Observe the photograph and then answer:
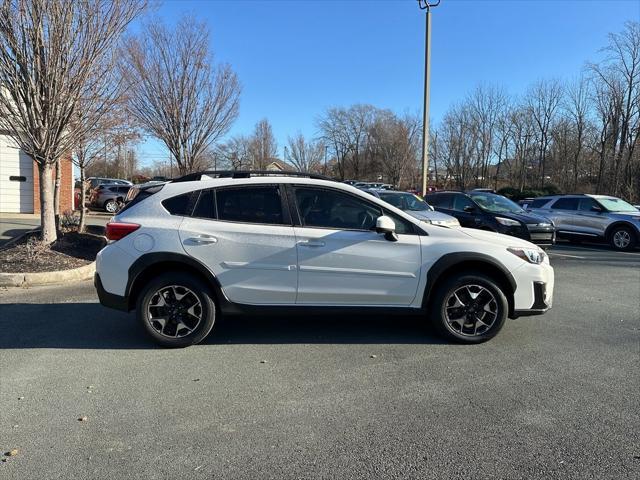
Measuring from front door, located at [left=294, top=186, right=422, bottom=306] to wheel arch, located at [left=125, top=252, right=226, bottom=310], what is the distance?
87 centimetres

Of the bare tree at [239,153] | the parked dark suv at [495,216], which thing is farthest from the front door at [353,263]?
the bare tree at [239,153]

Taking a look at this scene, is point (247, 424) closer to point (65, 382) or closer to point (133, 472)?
point (133, 472)

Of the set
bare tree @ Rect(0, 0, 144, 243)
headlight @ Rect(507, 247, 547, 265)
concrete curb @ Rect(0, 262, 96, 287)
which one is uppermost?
bare tree @ Rect(0, 0, 144, 243)

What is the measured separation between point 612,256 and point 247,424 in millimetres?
12009

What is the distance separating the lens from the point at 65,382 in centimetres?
400

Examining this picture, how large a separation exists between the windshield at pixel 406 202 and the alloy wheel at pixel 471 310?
7800 mm

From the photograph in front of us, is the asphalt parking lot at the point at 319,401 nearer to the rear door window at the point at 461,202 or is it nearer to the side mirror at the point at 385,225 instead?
the side mirror at the point at 385,225

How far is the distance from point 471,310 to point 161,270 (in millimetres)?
3186

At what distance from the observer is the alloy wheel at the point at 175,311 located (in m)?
4.80

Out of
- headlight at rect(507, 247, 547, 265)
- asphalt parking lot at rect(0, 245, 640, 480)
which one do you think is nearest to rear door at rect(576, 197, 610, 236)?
asphalt parking lot at rect(0, 245, 640, 480)

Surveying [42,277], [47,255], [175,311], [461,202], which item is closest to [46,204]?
[47,255]

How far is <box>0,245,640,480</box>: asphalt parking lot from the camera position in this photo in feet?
9.46

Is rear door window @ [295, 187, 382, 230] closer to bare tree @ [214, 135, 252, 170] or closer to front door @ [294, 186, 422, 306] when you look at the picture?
front door @ [294, 186, 422, 306]

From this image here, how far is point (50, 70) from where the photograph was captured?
8.15 m
